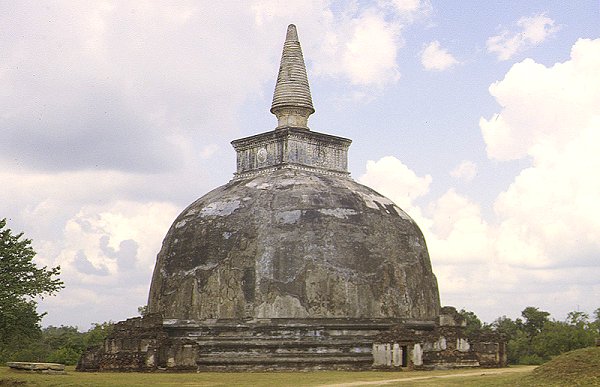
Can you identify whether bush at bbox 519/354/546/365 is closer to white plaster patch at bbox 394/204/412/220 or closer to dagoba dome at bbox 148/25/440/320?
dagoba dome at bbox 148/25/440/320

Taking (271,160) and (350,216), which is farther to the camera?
(271,160)

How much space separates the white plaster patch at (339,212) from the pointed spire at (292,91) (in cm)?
541

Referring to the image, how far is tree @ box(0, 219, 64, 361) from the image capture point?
928 inches

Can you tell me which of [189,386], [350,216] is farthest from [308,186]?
[189,386]

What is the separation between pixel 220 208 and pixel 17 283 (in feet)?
24.1

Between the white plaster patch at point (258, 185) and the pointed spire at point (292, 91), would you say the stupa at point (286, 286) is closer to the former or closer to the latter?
the white plaster patch at point (258, 185)

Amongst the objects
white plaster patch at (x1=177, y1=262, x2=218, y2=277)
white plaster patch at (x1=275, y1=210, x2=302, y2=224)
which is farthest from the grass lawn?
white plaster patch at (x1=275, y1=210, x2=302, y2=224)

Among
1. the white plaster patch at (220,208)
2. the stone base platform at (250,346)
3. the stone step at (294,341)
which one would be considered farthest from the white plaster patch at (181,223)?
the stone step at (294,341)

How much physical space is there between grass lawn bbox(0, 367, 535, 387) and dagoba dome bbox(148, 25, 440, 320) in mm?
2896

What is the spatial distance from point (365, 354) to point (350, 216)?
475 centimetres

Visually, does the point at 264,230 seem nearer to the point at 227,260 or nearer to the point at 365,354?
the point at 227,260

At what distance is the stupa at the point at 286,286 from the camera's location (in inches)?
991

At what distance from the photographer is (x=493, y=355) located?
26.8 meters

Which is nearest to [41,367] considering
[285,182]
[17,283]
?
[17,283]
